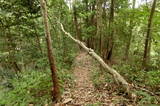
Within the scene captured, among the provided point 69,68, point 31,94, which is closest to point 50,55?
point 31,94

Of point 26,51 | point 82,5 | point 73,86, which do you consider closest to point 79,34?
point 82,5

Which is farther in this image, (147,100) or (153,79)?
(153,79)

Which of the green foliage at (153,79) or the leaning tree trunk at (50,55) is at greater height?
the leaning tree trunk at (50,55)

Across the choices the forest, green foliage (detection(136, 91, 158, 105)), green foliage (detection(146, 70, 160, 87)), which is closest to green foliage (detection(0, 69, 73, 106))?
the forest

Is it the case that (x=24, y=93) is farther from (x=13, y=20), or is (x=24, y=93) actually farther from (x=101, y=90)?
(x=13, y=20)

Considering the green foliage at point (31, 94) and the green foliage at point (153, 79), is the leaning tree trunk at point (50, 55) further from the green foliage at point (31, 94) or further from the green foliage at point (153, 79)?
the green foliage at point (153, 79)

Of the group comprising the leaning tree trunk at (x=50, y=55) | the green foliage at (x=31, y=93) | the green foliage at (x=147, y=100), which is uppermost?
the leaning tree trunk at (x=50, y=55)

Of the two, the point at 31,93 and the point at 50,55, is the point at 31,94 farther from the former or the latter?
the point at 50,55

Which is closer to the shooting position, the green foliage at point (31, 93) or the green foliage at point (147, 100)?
the green foliage at point (147, 100)

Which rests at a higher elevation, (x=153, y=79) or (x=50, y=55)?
(x=50, y=55)

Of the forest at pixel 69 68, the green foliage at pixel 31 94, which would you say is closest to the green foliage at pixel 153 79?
the forest at pixel 69 68

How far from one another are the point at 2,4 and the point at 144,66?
30.2 feet

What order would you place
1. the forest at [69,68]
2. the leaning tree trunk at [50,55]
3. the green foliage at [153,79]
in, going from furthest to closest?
the green foliage at [153,79] < the forest at [69,68] < the leaning tree trunk at [50,55]

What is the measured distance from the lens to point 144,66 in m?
8.59
